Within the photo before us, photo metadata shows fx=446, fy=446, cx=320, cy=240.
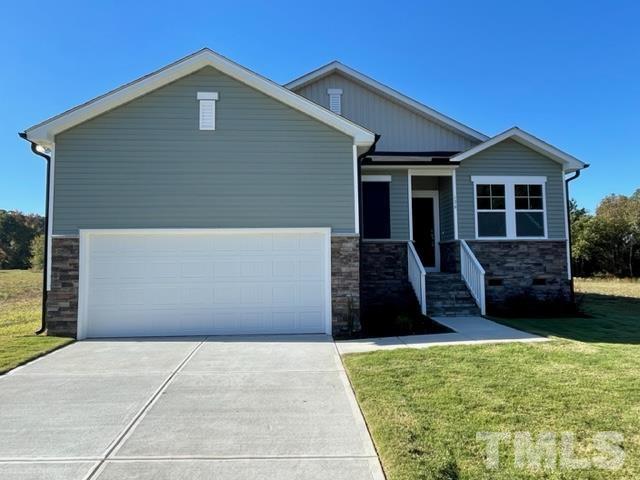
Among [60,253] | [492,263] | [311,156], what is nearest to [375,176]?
[311,156]

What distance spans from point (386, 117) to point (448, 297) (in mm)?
6579

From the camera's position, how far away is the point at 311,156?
9906mm

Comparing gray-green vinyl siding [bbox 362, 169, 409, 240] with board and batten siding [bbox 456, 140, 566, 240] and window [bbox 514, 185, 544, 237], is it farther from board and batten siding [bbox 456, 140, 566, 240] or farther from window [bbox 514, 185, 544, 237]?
window [bbox 514, 185, 544, 237]

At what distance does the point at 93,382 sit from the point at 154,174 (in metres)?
5.01

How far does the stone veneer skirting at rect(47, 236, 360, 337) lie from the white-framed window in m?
4.99

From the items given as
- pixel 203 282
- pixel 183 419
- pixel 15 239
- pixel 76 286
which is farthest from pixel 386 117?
pixel 15 239

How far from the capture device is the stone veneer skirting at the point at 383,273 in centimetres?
1209

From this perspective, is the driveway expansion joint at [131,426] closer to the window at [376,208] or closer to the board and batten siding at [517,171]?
the window at [376,208]

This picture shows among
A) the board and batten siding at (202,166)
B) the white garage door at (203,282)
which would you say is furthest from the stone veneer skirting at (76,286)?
the board and batten siding at (202,166)

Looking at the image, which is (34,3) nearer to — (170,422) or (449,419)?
(170,422)

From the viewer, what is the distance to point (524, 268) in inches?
502

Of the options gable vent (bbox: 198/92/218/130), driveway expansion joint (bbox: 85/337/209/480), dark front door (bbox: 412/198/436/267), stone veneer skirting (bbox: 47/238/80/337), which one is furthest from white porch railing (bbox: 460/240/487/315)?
stone veneer skirting (bbox: 47/238/80/337)

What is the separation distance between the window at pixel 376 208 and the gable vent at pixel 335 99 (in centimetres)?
327

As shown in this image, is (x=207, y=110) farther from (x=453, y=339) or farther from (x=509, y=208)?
(x=509, y=208)
